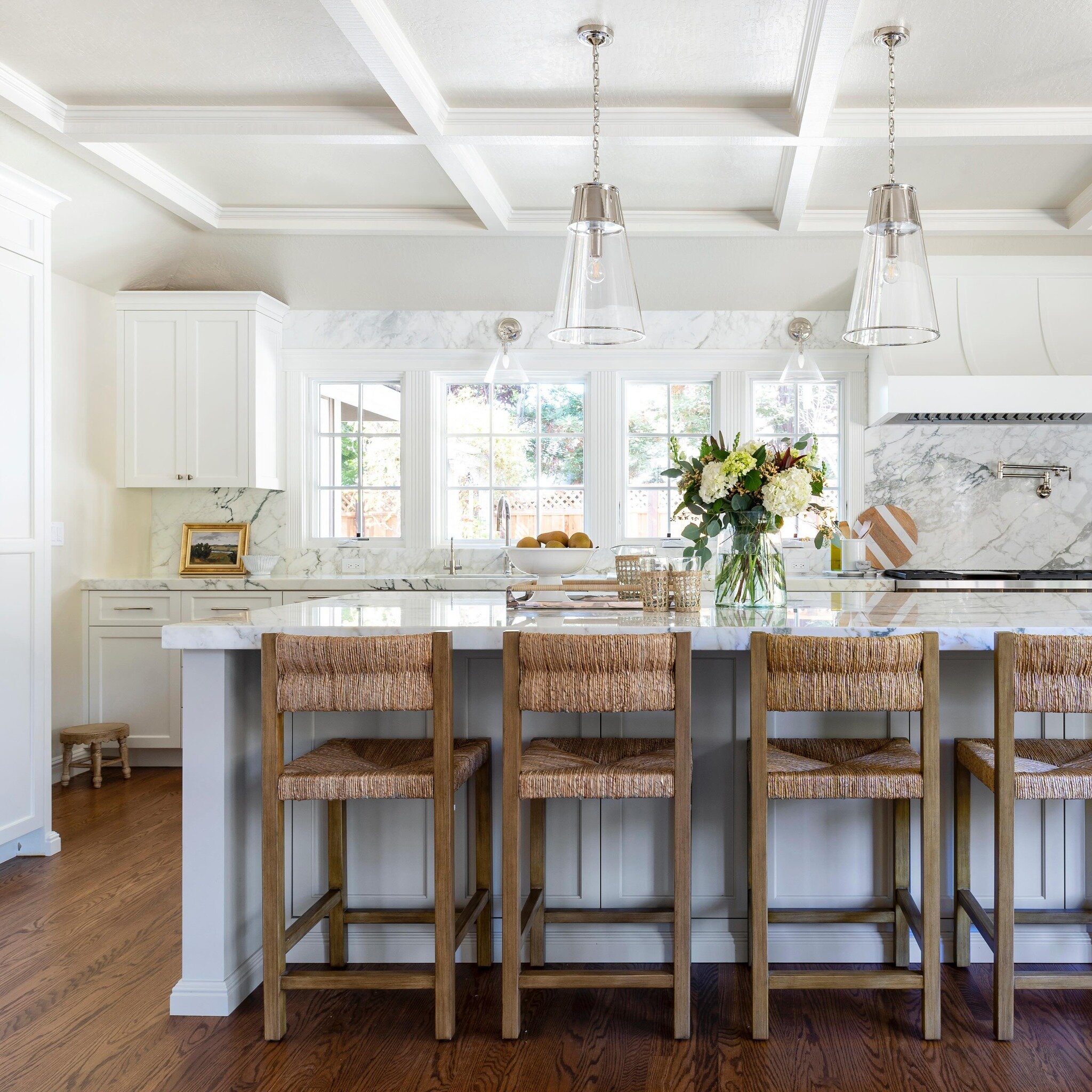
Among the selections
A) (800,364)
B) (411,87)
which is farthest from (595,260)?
(800,364)

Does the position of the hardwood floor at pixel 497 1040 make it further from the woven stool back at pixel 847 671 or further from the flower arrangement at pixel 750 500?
the flower arrangement at pixel 750 500

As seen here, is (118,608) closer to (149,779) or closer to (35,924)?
(149,779)

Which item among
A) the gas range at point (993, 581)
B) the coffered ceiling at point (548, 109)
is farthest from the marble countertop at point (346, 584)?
the coffered ceiling at point (548, 109)

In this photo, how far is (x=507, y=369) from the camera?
5359 millimetres

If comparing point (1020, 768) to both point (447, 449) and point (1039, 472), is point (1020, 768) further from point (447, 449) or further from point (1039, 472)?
point (447, 449)

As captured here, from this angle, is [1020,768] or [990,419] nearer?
[1020,768]

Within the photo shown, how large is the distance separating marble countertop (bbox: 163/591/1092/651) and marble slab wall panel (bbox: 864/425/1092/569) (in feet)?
8.11

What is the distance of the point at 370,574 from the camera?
5344mm

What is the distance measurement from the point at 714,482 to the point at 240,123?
2302 millimetres

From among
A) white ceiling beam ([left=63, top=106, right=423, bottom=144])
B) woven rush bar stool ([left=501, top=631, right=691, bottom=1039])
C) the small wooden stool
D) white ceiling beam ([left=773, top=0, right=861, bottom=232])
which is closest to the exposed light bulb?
white ceiling beam ([left=773, top=0, right=861, bottom=232])

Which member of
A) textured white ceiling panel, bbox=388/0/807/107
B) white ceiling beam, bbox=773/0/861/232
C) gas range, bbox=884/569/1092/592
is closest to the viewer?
white ceiling beam, bbox=773/0/861/232

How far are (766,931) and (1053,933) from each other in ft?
3.04

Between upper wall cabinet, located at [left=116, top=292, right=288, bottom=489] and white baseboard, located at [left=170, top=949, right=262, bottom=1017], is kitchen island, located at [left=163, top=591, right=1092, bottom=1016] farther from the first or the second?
upper wall cabinet, located at [left=116, top=292, right=288, bottom=489]

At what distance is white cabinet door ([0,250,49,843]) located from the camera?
133 inches
